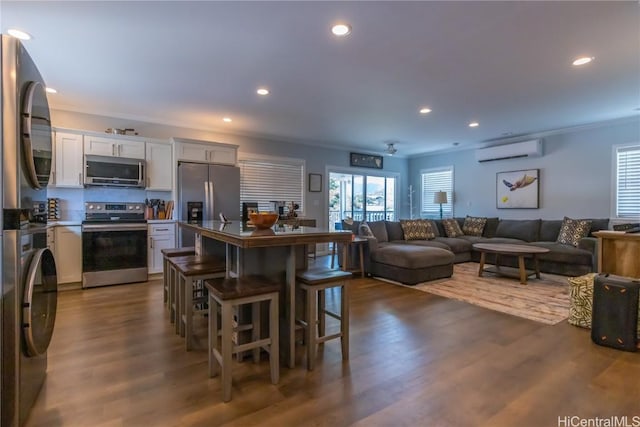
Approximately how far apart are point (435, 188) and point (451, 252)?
3.44 metres

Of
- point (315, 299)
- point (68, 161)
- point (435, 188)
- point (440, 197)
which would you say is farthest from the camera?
point (435, 188)

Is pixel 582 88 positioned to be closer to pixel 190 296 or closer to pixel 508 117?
pixel 508 117

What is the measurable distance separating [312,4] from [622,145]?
5.92 meters

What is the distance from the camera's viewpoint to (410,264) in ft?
14.5

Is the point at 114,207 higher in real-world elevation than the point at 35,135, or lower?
lower

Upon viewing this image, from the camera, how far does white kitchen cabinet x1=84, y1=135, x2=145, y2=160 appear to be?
4.37 meters

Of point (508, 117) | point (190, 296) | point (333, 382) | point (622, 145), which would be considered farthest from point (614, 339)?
point (622, 145)

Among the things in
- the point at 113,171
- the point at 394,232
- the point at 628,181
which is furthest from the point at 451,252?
the point at 113,171

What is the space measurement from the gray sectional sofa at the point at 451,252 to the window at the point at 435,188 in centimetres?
162

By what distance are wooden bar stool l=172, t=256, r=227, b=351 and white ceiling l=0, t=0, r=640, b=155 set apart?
6.28 feet

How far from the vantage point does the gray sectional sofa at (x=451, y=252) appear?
4.57m

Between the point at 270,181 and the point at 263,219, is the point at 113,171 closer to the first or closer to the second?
the point at 270,181

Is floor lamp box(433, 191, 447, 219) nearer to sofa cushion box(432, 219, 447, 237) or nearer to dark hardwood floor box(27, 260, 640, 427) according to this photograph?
sofa cushion box(432, 219, 447, 237)

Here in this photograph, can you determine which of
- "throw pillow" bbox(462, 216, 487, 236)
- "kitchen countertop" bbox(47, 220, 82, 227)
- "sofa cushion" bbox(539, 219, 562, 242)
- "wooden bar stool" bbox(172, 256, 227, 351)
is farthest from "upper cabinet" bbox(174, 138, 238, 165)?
"sofa cushion" bbox(539, 219, 562, 242)
